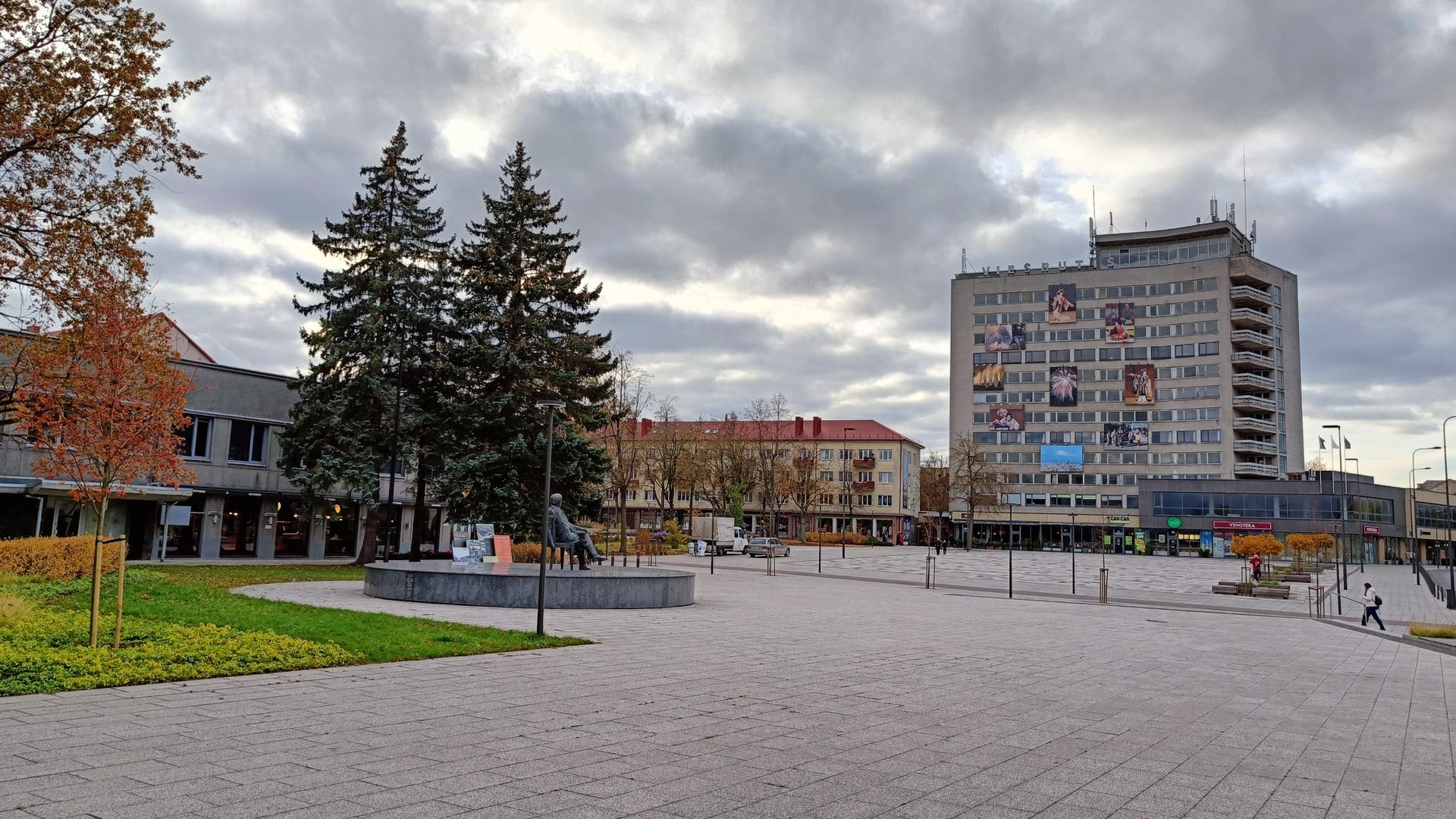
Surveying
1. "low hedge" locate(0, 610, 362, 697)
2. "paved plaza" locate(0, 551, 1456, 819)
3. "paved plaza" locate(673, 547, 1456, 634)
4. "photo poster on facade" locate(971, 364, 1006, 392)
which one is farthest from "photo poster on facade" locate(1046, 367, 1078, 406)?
"low hedge" locate(0, 610, 362, 697)

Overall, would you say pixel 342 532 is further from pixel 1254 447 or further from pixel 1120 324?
pixel 1254 447

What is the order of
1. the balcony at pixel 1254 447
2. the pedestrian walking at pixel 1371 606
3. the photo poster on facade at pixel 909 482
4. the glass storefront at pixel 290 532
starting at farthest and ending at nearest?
the photo poster on facade at pixel 909 482
the balcony at pixel 1254 447
the glass storefront at pixel 290 532
the pedestrian walking at pixel 1371 606

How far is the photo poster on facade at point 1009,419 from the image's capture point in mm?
114750

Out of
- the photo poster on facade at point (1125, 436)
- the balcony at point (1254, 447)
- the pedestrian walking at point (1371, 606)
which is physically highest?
the photo poster on facade at point (1125, 436)

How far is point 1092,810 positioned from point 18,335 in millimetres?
36478

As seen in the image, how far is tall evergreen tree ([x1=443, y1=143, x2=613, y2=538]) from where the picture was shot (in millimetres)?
36406

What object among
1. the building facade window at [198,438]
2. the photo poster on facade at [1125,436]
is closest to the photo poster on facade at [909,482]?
the photo poster on facade at [1125,436]

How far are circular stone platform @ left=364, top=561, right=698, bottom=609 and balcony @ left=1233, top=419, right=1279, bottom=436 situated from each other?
100 meters

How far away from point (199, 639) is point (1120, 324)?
11369cm

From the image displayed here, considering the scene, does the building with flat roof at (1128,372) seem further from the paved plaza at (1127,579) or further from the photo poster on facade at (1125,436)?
the paved plaza at (1127,579)

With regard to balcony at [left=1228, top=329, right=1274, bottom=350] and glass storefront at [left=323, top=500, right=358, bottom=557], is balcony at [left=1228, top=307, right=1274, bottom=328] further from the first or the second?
glass storefront at [left=323, top=500, right=358, bottom=557]

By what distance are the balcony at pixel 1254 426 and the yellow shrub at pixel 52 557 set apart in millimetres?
108319

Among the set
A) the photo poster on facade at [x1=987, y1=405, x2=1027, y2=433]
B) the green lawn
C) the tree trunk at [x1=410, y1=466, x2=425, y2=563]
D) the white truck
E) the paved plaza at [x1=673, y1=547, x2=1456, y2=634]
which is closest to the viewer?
the green lawn

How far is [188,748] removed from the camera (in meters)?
7.27
